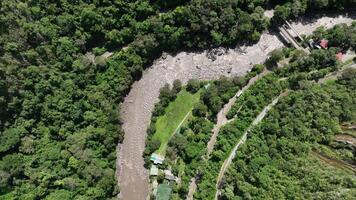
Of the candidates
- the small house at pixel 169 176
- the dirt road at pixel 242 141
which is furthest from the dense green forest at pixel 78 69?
the dirt road at pixel 242 141

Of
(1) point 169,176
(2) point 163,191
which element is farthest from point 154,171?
(2) point 163,191

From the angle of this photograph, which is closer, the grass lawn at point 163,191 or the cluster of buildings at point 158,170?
the grass lawn at point 163,191

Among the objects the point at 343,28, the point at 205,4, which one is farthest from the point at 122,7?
the point at 343,28

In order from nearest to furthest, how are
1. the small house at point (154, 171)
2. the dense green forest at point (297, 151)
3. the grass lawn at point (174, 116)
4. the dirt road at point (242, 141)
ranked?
the dense green forest at point (297, 151)
the dirt road at point (242, 141)
the small house at point (154, 171)
the grass lawn at point (174, 116)

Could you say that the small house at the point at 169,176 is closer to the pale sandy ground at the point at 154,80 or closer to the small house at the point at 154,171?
the small house at the point at 154,171

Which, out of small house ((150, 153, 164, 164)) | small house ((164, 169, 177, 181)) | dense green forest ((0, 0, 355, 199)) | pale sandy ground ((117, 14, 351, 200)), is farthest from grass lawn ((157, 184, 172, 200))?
dense green forest ((0, 0, 355, 199))
